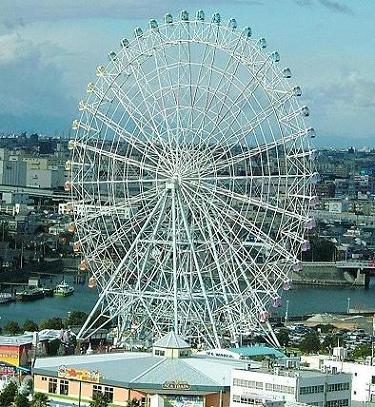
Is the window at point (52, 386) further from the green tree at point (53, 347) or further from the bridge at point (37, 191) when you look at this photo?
the bridge at point (37, 191)

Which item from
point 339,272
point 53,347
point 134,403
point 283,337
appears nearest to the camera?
point 134,403

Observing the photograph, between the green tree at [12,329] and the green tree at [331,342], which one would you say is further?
the green tree at [12,329]

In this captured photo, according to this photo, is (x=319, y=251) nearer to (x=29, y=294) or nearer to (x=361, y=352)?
(x=29, y=294)

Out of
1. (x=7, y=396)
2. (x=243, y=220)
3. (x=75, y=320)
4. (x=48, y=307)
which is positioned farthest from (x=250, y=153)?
(x=48, y=307)

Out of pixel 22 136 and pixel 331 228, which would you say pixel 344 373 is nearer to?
pixel 331 228

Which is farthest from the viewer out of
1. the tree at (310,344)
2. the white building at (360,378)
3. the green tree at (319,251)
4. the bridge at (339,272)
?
the green tree at (319,251)

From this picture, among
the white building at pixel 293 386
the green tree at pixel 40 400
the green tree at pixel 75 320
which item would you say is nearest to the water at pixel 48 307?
the green tree at pixel 75 320

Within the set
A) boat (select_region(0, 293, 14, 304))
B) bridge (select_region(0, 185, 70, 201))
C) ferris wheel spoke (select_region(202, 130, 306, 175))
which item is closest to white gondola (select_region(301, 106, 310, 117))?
ferris wheel spoke (select_region(202, 130, 306, 175))

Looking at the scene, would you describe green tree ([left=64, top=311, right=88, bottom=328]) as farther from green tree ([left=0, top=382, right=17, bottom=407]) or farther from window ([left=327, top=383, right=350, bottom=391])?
window ([left=327, top=383, right=350, bottom=391])
